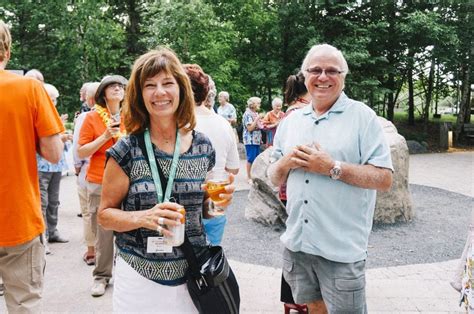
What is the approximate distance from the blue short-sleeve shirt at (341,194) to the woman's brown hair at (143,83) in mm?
849

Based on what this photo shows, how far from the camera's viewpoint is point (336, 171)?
94.0 inches

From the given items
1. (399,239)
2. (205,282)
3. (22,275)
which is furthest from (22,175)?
(399,239)

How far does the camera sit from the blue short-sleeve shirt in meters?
2.46

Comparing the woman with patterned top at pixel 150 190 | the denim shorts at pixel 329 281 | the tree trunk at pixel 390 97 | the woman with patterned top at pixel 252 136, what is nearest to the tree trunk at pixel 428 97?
the tree trunk at pixel 390 97

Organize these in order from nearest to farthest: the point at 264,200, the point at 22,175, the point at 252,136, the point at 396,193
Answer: the point at 22,175 → the point at 396,193 → the point at 264,200 → the point at 252,136

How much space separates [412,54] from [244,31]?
6763mm

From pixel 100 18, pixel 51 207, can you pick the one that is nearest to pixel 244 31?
pixel 100 18

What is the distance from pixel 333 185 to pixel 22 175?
71.0 inches

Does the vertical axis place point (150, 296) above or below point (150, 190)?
below

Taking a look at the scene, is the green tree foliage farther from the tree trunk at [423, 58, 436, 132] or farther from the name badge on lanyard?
the name badge on lanyard

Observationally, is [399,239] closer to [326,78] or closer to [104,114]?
[326,78]

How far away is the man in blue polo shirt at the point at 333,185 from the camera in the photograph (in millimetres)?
2434

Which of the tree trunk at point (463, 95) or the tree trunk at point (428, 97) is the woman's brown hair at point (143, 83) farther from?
the tree trunk at point (428, 97)

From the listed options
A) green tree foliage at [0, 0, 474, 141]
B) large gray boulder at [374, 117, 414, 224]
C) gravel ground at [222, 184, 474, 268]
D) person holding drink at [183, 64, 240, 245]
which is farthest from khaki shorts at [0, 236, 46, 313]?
green tree foliage at [0, 0, 474, 141]
